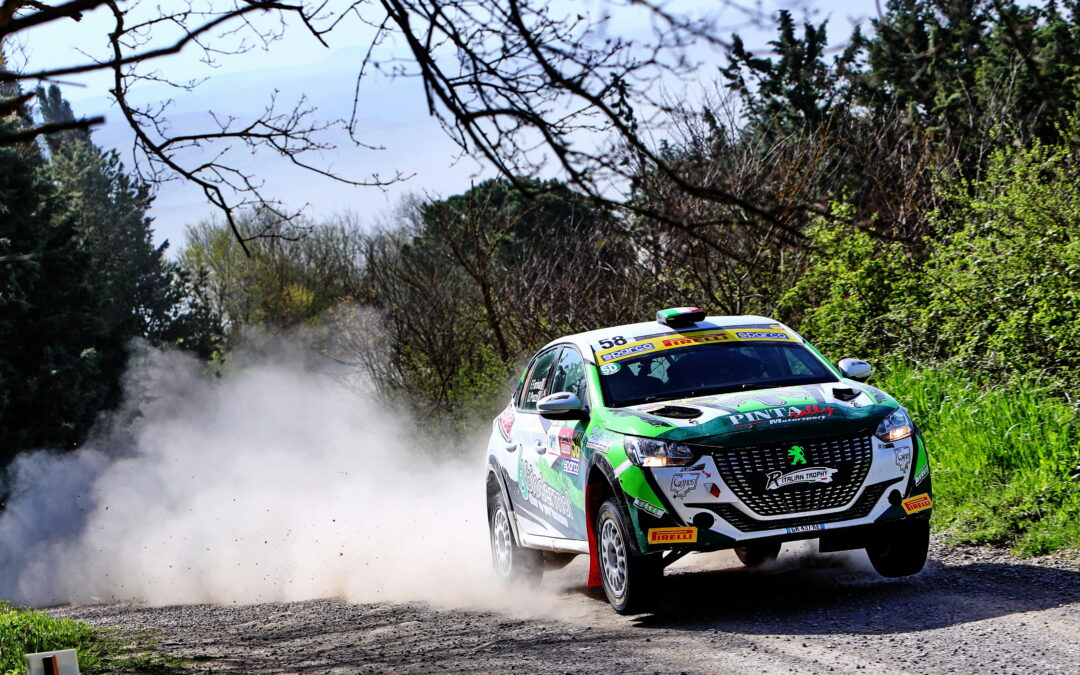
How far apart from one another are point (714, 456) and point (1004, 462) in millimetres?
4575

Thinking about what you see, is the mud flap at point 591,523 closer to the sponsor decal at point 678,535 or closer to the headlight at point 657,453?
the headlight at point 657,453

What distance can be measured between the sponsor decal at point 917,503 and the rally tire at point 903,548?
0.29ft

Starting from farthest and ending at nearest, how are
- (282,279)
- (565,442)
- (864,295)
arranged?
1. (282,279)
2. (864,295)
3. (565,442)

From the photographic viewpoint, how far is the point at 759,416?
24.7 ft

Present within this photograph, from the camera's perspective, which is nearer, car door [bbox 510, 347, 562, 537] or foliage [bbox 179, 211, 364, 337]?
car door [bbox 510, 347, 562, 537]

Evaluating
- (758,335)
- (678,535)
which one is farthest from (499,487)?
(678,535)

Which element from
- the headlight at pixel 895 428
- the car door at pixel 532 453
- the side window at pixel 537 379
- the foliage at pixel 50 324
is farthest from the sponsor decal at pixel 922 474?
the foliage at pixel 50 324

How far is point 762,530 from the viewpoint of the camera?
7336 mm

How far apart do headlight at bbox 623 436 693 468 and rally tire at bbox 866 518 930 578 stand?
1335mm

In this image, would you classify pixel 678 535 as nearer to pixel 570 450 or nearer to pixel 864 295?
pixel 570 450

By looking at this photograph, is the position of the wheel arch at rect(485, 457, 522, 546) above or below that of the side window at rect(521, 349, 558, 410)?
below

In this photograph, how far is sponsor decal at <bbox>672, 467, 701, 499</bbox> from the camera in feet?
24.1

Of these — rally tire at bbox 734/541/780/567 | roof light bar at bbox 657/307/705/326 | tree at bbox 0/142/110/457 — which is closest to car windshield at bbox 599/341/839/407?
roof light bar at bbox 657/307/705/326

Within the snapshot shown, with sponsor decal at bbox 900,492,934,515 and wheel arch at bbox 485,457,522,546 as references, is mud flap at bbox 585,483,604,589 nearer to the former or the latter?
wheel arch at bbox 485,457,522,546
